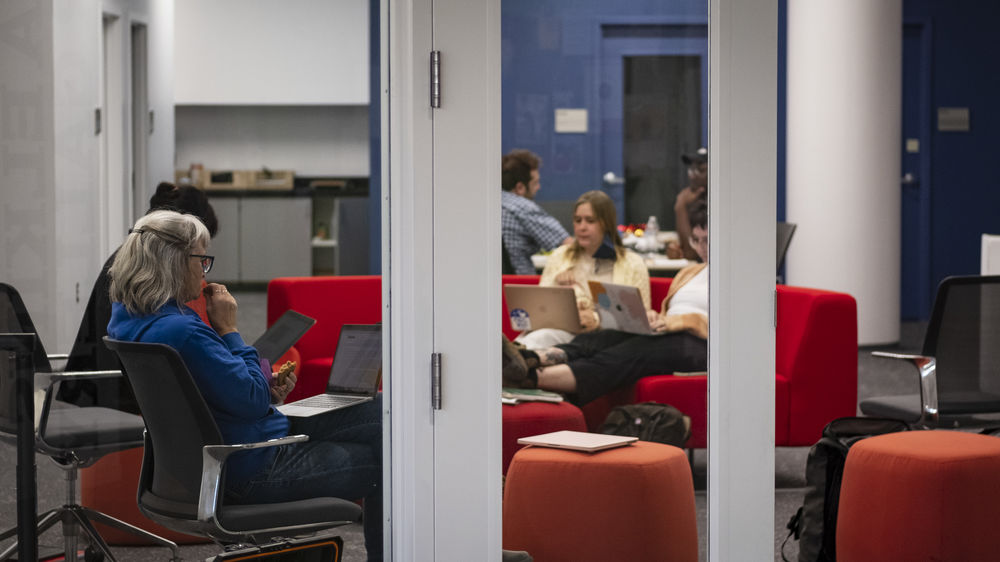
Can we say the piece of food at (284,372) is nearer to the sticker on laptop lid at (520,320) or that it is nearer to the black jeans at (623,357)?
the sticker on laptop lid at (520,320)

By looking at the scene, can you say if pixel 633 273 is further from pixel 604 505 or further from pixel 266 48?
pixel 266 48

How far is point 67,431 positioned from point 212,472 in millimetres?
574

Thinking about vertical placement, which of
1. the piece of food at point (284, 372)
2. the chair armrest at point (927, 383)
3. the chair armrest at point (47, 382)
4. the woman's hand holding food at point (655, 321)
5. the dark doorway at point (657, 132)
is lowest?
the chair armrest at point (927, 383)

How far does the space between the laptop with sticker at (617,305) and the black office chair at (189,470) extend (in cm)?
77

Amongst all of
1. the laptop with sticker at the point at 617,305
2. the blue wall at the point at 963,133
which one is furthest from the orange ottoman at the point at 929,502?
the blue wall at the point at 963,133

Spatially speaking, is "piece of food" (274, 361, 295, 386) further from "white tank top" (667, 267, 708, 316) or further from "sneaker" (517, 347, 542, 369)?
"white tank top" (667, 267, 708, 316)

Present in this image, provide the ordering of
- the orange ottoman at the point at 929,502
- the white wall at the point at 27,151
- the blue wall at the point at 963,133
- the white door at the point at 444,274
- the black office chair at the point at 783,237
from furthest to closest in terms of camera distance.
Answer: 1. the blue wall at the point at 963,133
2. the black office chair at the point at 783,237
3. the orange ottoman at the point at 929,502
4. the white wall at the point at 27,151
5. the white door at the point at 444,274

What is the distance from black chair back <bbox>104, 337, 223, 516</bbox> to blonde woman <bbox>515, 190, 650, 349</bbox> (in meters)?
0.78

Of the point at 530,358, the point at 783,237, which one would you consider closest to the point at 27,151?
the point at 530,358

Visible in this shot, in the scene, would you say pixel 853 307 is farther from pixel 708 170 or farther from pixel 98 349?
pixel 98 349

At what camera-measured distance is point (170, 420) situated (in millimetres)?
2500

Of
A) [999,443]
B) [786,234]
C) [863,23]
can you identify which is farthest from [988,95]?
[999,443]

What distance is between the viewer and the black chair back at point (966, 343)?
3939mm

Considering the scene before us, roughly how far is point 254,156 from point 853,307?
2516 millimetres
